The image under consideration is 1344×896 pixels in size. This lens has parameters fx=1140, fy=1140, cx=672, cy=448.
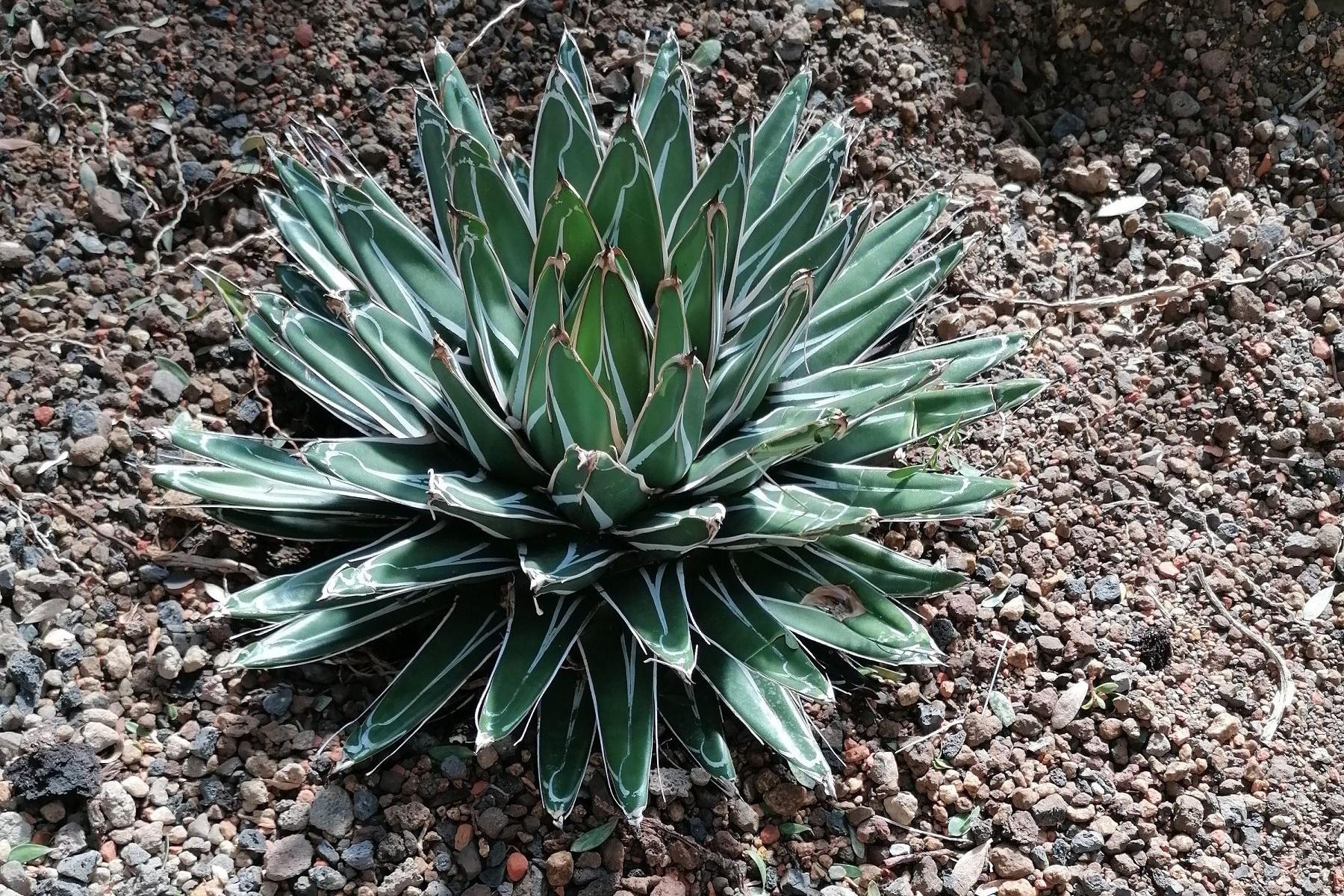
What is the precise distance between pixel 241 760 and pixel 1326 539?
208cm

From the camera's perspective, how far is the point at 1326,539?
2275mm

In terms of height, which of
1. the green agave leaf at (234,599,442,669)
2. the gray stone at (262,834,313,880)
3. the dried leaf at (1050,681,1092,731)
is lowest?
the gray stone at (262,834,313,880)

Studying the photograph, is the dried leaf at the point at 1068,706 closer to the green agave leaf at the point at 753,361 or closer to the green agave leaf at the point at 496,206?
the green agave leaf at the point at 753,361

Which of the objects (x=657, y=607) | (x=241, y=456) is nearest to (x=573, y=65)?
(x=241, y=456)

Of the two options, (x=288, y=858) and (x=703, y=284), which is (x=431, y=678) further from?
(x=703, y=284)

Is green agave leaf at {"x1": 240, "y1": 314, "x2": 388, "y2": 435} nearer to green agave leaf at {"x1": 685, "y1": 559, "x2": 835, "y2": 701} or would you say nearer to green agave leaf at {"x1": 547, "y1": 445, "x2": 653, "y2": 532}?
green agave leaf at {"x1": 547, "y1": 445, "x2": 653, "y2": 532}

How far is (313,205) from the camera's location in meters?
2.06

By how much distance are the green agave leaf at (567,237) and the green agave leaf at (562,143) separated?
0.78 ft

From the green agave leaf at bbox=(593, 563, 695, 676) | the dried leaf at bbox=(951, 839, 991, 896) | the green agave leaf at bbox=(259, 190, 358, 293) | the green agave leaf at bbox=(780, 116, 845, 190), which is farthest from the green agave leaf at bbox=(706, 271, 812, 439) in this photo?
the dried leaf at bbox=(951, 839, 991, 896)

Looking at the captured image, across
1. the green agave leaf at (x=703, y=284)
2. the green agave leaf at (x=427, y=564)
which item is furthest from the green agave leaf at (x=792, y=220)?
the green agave leaf at (x=427, y=564)

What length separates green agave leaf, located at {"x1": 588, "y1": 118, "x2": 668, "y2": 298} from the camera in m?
1.77

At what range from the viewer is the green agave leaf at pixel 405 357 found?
181 cm

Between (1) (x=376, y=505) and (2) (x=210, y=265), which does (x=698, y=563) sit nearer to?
(1) (x=376, y=505)

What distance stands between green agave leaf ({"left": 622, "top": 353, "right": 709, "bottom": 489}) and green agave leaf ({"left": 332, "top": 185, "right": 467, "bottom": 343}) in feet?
1.54
